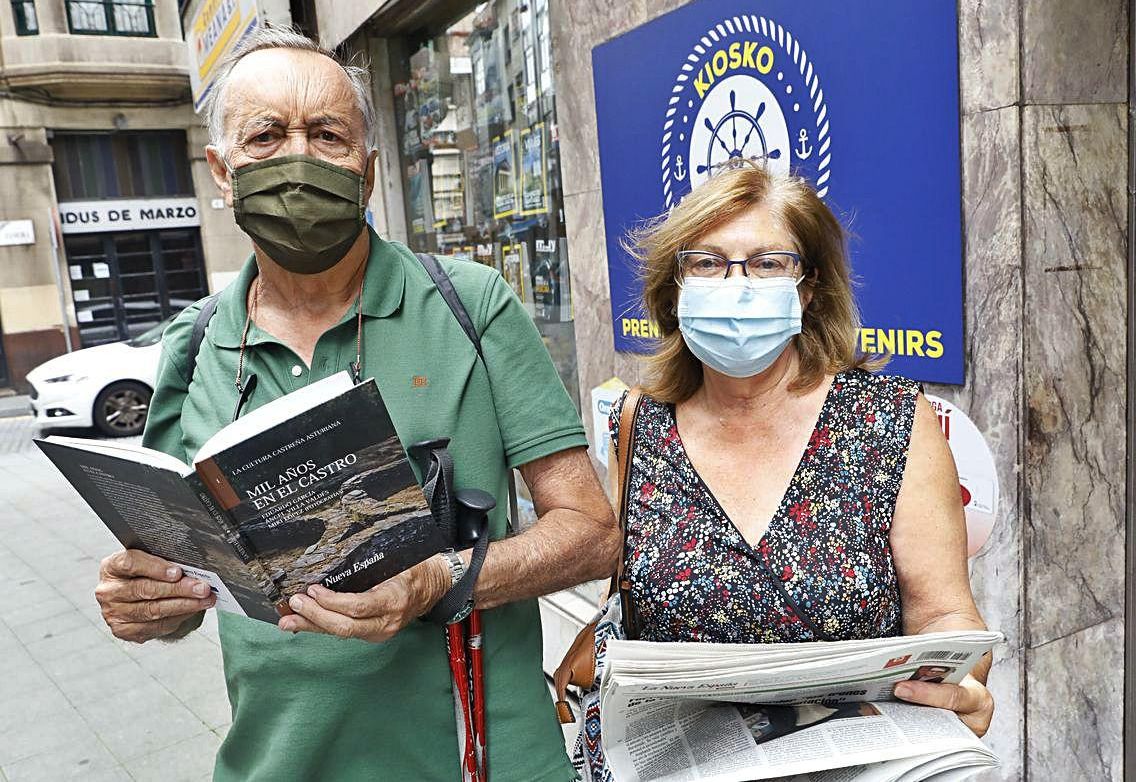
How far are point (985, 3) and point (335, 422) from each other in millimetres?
1808

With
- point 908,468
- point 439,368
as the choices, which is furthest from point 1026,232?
point 439,368

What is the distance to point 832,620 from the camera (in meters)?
1.57

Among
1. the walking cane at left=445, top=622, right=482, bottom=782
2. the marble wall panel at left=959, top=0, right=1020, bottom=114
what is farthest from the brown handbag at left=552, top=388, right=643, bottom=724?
the marble wall panel at left=959, top=0, right=1020, bottom=114

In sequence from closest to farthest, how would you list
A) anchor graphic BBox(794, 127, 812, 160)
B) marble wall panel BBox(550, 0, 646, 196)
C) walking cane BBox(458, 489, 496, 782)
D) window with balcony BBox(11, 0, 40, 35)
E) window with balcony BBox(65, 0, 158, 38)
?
walking cane BBox(458, 489, 496, 782) < anchor graphic BBox(794, 127, 812, 160) < marble wall panel BBox(550, 0, 646, 196) < window with balcony BBox(11, 0, 40, 35) < window with balcony BBox(65, 0, 158, 38)

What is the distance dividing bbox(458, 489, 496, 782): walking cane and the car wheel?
36.0ft

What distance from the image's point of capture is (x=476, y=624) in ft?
5.19

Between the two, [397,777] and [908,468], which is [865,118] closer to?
[908,468]

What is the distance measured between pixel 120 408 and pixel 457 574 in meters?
11.4

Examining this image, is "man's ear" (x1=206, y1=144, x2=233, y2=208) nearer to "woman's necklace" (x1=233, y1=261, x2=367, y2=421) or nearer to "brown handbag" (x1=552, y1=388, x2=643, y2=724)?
"woman's necklace" (x1=233, y1=261, x2=367, y2=421)

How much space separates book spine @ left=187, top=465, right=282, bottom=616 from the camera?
1.15 meters

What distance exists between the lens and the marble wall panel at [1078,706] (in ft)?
7.86

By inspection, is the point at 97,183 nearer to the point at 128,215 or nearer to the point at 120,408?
the point at 128,215

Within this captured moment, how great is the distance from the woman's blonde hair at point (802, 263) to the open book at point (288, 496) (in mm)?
807

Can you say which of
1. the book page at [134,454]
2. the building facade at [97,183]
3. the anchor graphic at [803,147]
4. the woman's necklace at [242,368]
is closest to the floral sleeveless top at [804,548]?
the woman's necklace at [242,368]
